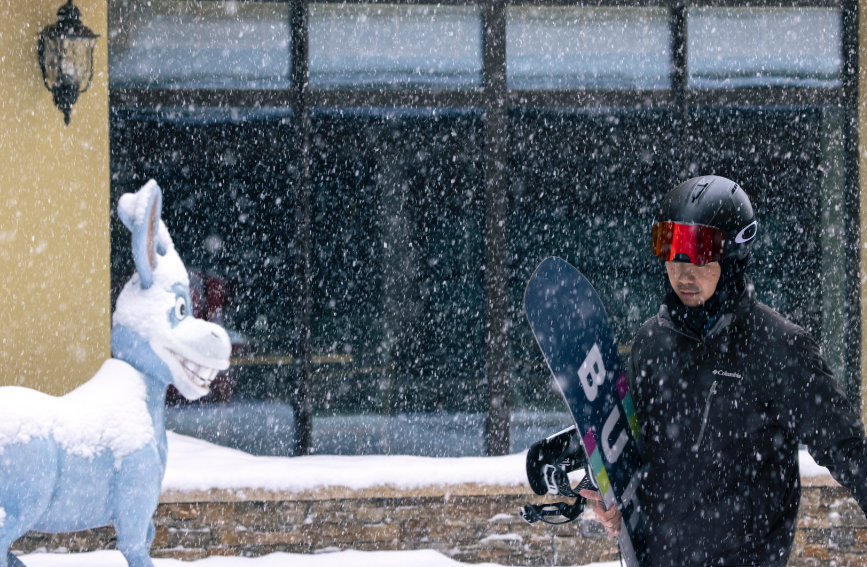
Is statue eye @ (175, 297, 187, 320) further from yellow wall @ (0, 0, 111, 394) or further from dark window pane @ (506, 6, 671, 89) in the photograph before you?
dark window pane @ (506, 6, 671, 89)

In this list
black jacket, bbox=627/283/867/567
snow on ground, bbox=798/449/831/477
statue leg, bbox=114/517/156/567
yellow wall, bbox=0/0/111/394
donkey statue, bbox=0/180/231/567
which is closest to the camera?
black jacket, bbox=627/283/867/567

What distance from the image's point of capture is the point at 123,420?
2.93 m

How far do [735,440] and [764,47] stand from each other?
4187 mm

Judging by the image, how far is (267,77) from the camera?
16.6 ft

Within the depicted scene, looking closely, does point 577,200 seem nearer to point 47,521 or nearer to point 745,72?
point 745,72

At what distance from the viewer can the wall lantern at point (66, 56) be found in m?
4.40

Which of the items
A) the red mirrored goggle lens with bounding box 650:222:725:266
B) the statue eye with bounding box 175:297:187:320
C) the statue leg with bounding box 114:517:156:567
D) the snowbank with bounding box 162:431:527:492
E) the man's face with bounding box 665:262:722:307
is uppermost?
the red mirrored goggle lens with bounding box 650:222:725:266

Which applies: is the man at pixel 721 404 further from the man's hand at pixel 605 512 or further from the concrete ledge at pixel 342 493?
the concrete ledge at pixel 342 493

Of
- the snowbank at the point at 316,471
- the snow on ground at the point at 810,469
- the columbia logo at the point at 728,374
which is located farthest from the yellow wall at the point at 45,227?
the snow on ground at the point at 810,469

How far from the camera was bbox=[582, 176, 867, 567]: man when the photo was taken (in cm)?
186

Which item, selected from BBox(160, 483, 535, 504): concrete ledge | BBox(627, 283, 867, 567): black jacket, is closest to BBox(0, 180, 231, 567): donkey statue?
BBox(160, 483, 535, 504): concrete ledge

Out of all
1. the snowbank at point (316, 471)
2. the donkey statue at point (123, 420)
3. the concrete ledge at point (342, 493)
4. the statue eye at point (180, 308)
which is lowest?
the concrete ledge at point (342, 493)

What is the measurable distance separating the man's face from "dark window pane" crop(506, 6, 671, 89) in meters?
3.48

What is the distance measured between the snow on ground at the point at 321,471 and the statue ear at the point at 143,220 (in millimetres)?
1826
